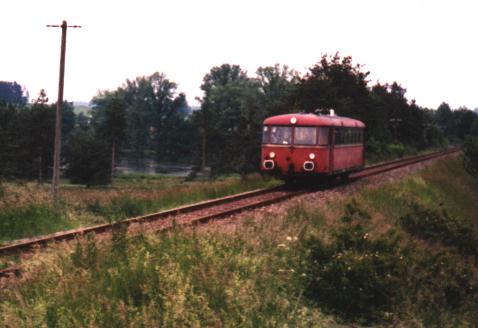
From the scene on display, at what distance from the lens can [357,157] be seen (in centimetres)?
2705

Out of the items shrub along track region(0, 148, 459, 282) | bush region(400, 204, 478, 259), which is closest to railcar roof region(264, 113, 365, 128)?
shrub along track region(0, 148, 459, 282)

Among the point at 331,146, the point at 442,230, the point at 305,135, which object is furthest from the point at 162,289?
the point at 331,146

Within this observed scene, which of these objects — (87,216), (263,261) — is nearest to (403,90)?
(87,216)

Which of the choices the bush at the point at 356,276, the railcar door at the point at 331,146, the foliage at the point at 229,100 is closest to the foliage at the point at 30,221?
the bush at the point at 356,276

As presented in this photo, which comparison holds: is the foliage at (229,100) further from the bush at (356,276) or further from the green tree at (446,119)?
the green tree at (446,119)

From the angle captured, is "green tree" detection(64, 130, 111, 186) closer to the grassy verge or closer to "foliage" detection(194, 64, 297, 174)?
"foliage" detection(194, 64, 297, 174)

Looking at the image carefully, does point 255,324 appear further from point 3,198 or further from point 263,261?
point 3,198

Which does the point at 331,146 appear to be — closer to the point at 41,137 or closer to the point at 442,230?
the point at 442,230

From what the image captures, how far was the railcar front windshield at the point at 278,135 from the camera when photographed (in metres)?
22.0

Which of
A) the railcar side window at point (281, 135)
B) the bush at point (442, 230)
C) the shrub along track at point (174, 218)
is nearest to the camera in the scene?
the shrub along track at point (174, 218)

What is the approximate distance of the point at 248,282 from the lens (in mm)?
6680

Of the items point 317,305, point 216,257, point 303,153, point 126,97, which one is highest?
point 126,97

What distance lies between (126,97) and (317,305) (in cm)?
11233

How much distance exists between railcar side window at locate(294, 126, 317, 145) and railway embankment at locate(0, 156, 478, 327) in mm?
10305
